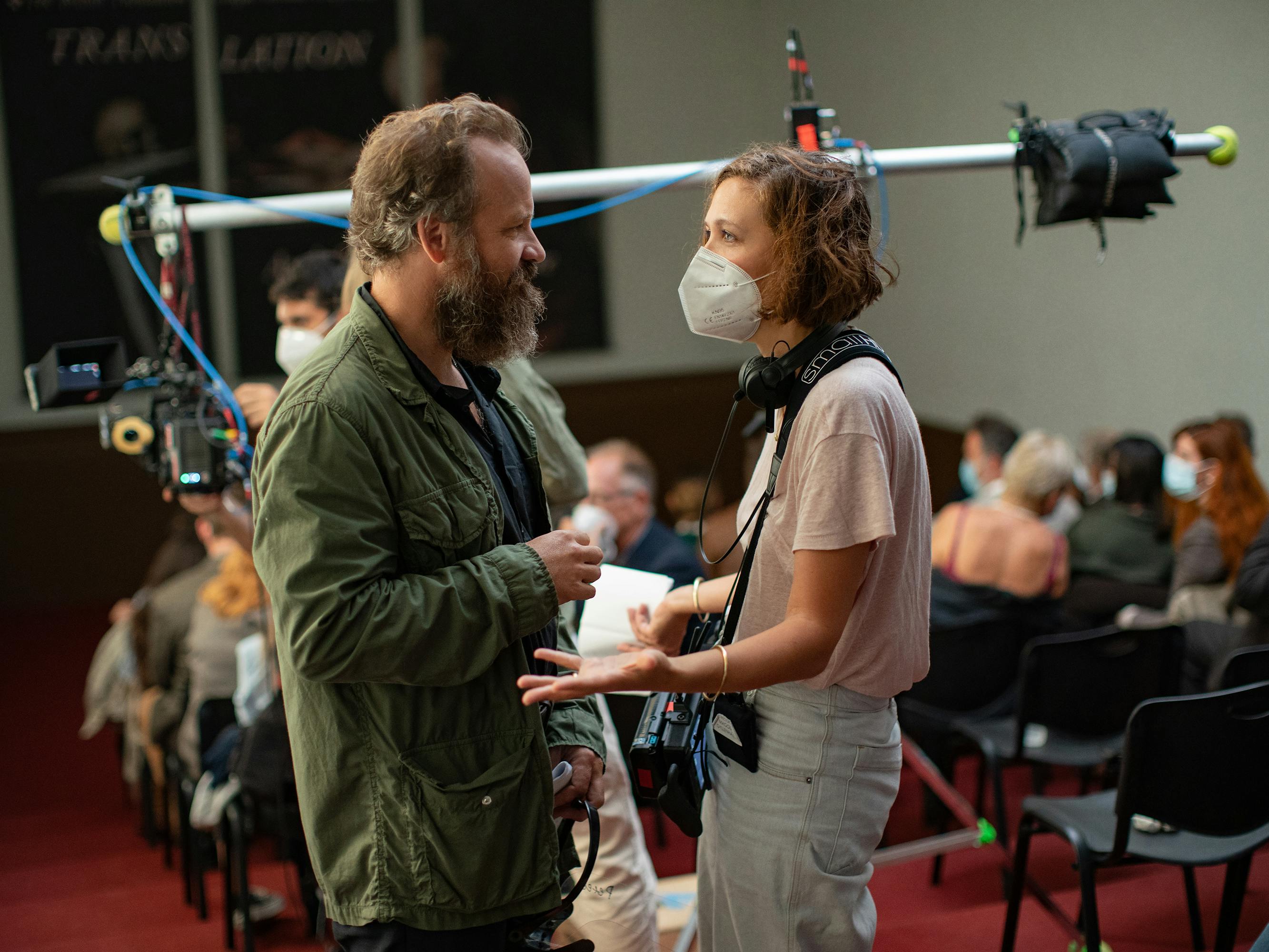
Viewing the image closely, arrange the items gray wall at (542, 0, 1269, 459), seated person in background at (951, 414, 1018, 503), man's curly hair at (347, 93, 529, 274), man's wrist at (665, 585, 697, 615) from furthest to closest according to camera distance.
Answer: seated person in background at (951, 414, 1018, 503), gray wall at (542, 0, 1269, 459), man's wrist at (665, 585, 697, 615), man's curly hair at (347, 93, 529, 274)

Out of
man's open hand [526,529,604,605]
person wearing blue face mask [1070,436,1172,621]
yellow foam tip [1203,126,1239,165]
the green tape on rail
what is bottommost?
the green tape on rail

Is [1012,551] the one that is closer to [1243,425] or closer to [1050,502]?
[1050,502]

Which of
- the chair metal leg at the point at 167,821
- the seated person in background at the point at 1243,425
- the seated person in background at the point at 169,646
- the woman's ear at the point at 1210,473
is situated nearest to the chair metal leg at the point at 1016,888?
the woman's ear at the point at 1210,473

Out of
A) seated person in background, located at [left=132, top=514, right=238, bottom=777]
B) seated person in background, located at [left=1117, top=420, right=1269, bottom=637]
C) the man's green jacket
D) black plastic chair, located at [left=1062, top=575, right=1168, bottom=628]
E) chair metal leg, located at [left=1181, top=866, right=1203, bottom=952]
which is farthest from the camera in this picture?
black plastic chair, located at [left=1062, top=575, right=1168, bottom=628]

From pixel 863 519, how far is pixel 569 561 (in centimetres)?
39

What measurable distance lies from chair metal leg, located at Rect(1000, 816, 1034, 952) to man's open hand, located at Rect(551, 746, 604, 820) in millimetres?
Answer: 1293

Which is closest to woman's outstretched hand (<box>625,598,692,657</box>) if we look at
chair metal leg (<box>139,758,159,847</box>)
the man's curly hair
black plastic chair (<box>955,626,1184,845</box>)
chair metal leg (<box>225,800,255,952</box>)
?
the man's curly hair

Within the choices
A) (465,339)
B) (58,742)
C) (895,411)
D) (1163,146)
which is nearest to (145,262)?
(465,339)

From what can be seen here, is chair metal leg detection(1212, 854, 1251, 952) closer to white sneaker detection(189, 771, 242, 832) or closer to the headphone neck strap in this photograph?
the headphone neck strap

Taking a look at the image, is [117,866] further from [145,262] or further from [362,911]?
[362,911]

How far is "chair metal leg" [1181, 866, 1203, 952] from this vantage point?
2.71 metres

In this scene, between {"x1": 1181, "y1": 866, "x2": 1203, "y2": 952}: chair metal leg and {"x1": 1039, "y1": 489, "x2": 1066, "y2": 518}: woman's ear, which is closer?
{"x1": 1181, "y1": 866, "x2": 1203, "y2": 952}: chair metal leg

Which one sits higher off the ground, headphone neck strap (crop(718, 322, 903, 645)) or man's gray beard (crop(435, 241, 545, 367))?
man's gray beard (crop(435, 241, 545, 367))

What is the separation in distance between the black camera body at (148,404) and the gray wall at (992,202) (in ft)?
6.00
